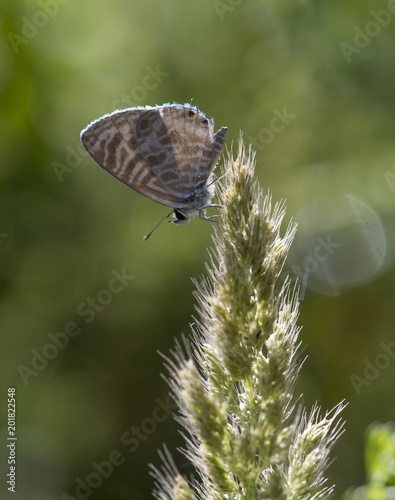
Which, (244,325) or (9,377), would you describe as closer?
(244,325)

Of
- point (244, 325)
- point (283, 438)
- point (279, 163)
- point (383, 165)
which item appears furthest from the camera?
point (279, 163)

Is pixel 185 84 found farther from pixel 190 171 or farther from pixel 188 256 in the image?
pixel 190 171

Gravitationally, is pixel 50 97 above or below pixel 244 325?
above

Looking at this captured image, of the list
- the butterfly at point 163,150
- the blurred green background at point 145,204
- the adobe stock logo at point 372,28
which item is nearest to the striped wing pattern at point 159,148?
the butterfly at point 163,150

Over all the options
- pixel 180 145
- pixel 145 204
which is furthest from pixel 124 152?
pixel 145 204

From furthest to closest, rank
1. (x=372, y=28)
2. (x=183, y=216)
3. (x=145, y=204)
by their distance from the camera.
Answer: (x=145, y=204)
(x=372, y=28)
(x=183, y=216)

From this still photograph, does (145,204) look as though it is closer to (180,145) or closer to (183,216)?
(183,216)

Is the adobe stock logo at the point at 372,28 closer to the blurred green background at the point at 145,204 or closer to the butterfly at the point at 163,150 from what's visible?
the blurred green background at the point at 145,204

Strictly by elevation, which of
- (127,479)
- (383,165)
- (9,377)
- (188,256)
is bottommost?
(127,479)

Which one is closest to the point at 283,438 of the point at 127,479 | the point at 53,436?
the point at 127,479
